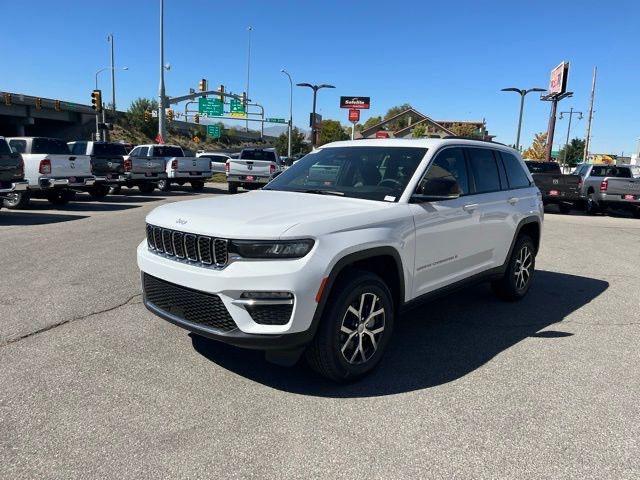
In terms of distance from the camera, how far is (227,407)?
3.40 m

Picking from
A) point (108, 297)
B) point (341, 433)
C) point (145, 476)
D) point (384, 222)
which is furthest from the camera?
point (108, 297)

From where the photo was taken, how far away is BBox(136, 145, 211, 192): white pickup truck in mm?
22047

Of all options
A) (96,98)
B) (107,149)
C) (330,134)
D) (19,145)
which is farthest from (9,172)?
(330,134)

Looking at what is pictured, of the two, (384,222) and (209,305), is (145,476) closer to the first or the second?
(209,305)

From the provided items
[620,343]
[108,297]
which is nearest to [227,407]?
[108,297]

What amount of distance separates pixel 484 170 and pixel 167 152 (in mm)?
19766

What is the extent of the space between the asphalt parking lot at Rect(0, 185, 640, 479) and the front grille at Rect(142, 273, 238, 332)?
1.68 feet

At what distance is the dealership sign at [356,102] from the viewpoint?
57.5 meters

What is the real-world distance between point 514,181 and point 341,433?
4.02 m

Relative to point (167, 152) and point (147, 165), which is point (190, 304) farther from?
point (167, 152)

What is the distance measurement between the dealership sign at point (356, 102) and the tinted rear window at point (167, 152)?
36.0m

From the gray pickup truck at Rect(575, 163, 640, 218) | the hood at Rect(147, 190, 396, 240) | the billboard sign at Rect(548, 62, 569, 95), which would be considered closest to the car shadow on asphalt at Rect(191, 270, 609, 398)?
the hood at Rect(147, 190, 396, 240)

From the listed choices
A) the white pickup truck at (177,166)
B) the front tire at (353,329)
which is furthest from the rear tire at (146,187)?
the front tire at (353,329)

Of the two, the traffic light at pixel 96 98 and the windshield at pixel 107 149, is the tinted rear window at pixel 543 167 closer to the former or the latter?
the windshield at pixel 107 149
